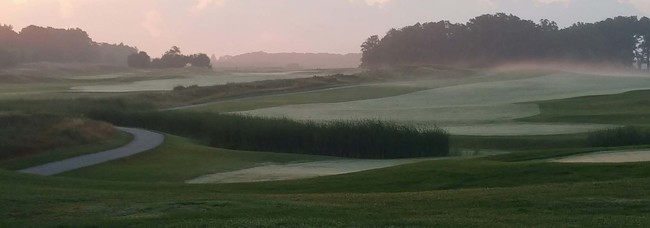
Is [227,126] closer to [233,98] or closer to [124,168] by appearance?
[124,168]

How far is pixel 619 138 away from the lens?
37.6 meters

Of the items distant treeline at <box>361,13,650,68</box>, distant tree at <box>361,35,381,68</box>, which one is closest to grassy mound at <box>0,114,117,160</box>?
distant treeline at <box>361,13,650,68</box>

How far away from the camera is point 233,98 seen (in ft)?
259

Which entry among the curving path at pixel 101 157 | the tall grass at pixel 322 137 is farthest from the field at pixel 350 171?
the curving path at pixel 101 157

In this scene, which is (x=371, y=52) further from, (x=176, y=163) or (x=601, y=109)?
(x=176, y=163)

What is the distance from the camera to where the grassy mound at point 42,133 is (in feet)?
109

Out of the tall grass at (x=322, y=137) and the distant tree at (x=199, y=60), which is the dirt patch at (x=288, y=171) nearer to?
the tall grass at (x=322, y=137)

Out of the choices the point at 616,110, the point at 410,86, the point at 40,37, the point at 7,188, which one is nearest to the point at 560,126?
the point at 616,110

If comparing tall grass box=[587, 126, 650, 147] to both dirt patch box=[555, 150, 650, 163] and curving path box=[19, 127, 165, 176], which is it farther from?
curving path box=[19, 127, 165, 176]

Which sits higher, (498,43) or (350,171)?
(498,43)

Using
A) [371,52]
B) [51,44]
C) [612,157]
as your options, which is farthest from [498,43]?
[612,157]

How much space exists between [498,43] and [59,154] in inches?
4988

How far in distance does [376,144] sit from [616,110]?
24244 millimetres

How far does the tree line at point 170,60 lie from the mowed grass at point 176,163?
122 m
